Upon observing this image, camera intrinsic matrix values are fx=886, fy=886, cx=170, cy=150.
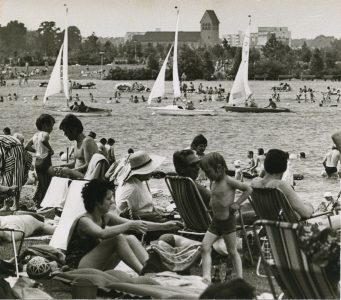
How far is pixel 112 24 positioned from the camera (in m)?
21.0

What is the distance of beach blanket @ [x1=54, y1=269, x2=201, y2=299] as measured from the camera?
4.76 m

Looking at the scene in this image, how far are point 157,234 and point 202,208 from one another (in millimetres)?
505

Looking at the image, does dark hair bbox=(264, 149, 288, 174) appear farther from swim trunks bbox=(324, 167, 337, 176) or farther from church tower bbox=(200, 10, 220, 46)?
swim trunks bbox=(324, 167, 337, 176)

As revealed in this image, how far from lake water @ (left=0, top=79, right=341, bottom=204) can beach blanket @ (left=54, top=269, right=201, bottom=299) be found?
47.2 feet

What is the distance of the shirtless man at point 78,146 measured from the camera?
7.88 metres

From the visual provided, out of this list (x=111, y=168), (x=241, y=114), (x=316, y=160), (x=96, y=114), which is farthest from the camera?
(x=241, y=114)

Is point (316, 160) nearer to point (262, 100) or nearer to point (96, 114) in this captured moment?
point (96, 114)

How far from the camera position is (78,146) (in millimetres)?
8148

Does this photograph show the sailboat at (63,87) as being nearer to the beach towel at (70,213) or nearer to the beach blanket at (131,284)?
the beach towel at (70,213)

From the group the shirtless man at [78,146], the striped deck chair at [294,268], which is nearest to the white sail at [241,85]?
the shirtless man at [78,146]

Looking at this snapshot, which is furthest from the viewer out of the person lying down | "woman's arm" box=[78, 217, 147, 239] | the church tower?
the church tower

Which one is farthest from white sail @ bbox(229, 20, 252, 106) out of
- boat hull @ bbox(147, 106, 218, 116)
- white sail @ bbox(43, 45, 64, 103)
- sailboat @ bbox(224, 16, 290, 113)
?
white sail @ bbox(43, 45, 64, 103)

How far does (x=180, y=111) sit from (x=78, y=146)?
33.6m

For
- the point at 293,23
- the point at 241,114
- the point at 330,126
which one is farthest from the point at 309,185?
the point at 241,114
